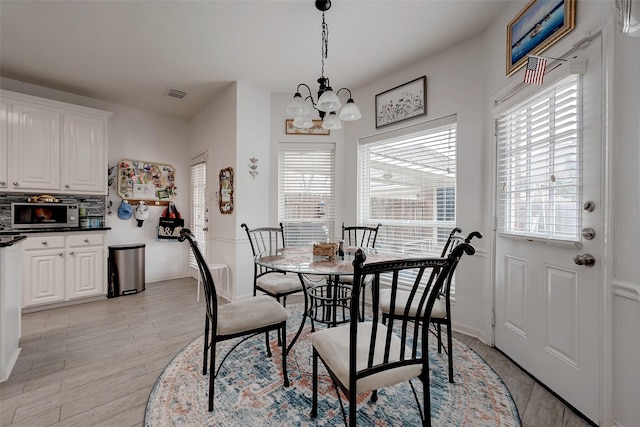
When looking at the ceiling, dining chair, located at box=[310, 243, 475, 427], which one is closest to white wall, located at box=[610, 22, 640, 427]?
dining chair, located at box=[310, 243, 475, 427]

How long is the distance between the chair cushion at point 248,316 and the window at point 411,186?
1859mm

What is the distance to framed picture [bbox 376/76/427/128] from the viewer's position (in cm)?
288

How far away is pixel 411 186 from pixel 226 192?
2397mm

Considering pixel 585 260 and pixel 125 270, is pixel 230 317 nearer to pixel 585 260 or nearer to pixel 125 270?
pixel 585 260

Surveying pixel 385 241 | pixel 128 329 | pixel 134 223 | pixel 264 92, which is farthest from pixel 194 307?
pixel 264 92

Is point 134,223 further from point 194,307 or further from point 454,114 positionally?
point 454,114

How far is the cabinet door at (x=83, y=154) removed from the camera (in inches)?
134

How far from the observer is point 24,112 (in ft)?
10.2

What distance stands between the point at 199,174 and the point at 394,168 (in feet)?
10.6

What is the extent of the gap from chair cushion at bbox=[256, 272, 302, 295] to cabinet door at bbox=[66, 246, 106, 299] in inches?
100

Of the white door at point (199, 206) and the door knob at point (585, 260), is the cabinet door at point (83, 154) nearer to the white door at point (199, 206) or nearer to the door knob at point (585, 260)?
the white door at point (199, 206)

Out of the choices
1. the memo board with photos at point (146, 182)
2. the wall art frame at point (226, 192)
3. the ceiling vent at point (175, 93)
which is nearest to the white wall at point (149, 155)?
the memo board with photos at point (146, 182)

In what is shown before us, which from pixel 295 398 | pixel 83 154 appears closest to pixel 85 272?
pixel 83 154

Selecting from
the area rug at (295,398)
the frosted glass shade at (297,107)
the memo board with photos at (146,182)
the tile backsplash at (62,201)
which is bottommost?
the area rug at (295,398)
